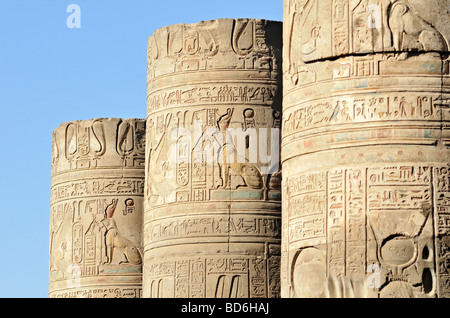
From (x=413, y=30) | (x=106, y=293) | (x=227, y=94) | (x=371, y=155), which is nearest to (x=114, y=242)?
(x=106, y=293)

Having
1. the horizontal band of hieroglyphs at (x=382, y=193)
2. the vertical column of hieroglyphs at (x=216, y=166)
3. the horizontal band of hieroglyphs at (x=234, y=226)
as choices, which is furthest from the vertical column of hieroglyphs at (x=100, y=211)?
the horizontal band of hieroglyphs at (x=382, y=193)

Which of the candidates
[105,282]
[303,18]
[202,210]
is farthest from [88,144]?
[303,18]

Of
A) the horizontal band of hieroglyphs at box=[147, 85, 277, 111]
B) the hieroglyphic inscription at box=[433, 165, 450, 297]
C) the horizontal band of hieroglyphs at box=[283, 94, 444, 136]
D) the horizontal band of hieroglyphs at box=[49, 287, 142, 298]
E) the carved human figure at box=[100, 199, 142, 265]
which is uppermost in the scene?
the horizontal band of hieroglyphs at box=[147, 85, 277, 111]

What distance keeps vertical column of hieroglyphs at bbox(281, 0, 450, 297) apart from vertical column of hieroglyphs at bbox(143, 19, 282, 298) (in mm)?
3530

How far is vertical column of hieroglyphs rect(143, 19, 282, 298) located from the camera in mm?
14953

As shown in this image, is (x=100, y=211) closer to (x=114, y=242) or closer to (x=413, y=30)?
(x=114, y=242)

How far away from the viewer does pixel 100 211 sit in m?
18.9

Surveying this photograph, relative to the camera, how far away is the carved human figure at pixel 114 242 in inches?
734

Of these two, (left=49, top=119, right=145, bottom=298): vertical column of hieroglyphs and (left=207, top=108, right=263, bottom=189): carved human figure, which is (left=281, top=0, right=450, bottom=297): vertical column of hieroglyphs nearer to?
(left=207, top=108, right=263, bottom=189): carved human figure

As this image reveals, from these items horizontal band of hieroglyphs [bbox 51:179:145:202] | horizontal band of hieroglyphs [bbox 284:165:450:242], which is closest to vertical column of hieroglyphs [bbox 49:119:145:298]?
horizontal band of hieroglyphs [bbox 51:179:145:202]

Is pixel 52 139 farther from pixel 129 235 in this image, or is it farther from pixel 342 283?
pixel 342 283

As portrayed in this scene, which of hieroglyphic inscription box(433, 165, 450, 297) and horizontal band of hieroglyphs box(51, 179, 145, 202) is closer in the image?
hieroglyphic inscription box(433, 165, 450, 297)

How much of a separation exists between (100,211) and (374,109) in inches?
340

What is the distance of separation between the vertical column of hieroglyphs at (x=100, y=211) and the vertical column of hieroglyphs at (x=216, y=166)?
2.88 metres
